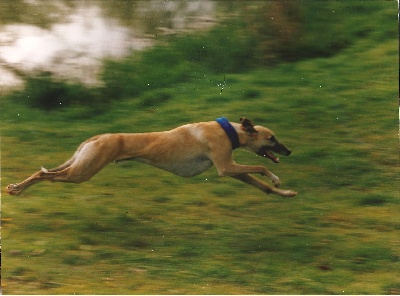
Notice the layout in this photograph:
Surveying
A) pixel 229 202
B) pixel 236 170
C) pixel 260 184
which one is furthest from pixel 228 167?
pixel 229 202

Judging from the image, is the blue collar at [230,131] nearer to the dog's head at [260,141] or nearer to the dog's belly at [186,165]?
the dog's head at [260,141]

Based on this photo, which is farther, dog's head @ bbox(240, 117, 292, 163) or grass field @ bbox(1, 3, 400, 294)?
dog's head @ bbox(240, 117, 292, 163)

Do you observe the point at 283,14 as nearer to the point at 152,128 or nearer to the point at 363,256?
the point at 152,128

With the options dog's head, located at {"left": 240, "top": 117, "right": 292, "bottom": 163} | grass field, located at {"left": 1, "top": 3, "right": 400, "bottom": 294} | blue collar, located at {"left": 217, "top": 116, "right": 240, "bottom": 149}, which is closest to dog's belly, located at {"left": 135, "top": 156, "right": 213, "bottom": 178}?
blue collar, located at {"left": 217, "top": 116, "right": 240, "bottom": 149}

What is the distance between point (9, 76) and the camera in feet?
35.8

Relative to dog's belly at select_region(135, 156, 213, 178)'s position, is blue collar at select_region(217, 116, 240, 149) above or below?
above

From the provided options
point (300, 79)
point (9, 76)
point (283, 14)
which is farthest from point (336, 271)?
point (9, 76)

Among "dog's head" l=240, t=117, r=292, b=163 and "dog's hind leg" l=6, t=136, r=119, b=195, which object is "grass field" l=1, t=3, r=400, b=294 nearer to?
"dog's hind leg" l=6, t=136, r=119, b=195

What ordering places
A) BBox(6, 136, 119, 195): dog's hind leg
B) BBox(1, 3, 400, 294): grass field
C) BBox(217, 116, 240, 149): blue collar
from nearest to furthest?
BBox(1, 3, 400, 294): grass field
BBox(6, 136, 119, 195): dog's hind leg
BBox(217, 116, 240, 149): blue collar

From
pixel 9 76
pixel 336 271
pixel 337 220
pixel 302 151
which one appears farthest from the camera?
pixel 9 76

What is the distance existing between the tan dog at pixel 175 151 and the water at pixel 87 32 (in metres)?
3.42

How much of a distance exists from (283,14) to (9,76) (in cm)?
421

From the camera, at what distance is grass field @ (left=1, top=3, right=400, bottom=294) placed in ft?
23.1

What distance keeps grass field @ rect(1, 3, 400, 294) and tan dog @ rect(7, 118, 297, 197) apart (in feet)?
2.07
